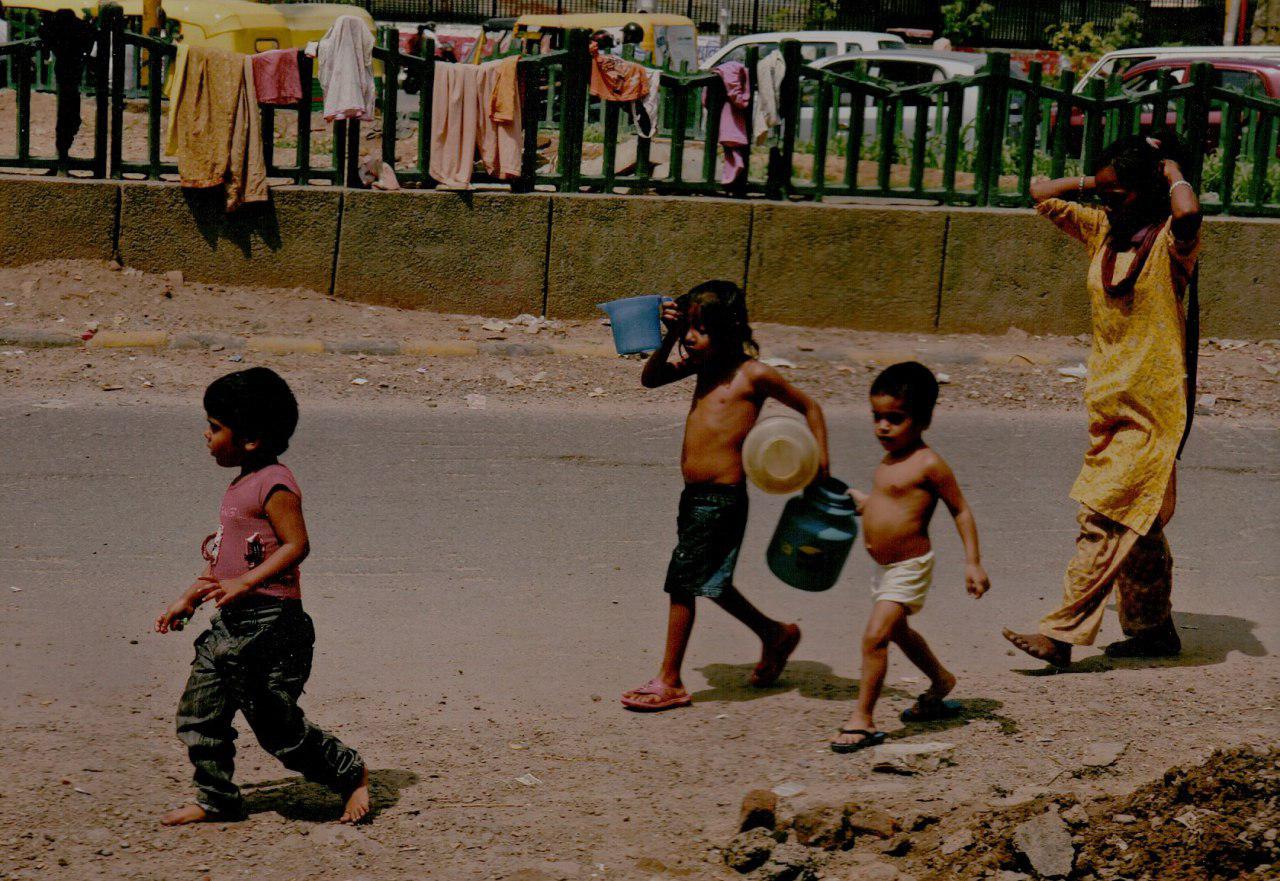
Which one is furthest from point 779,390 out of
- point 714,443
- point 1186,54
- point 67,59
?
point 1186,54

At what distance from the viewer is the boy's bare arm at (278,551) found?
3.88 meters

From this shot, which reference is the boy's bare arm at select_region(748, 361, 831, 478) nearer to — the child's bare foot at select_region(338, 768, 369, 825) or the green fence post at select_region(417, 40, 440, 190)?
the child's bare foot at select_region(338, 768, 369, 825)

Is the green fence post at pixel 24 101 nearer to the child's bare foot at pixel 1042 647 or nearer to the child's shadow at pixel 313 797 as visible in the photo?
the child's shadow at pixel 313 797

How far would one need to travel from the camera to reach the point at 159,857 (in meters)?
3.87

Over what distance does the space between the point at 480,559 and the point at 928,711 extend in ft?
7.10

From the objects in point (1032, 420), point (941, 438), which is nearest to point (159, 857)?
point (941, 438)

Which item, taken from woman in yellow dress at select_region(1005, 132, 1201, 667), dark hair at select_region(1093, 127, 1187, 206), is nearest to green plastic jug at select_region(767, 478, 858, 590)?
woman in yellow dress at select_region(1005, 132, 1201, 667)

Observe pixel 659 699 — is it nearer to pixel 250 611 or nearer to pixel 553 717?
pixel 553 717

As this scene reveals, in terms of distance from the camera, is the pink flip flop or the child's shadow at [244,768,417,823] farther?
the pink flip flop

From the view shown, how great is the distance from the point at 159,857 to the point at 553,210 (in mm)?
7111

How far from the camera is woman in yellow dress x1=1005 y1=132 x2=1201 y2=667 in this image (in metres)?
5.20

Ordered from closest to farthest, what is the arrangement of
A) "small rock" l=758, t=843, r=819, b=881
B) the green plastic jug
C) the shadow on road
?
"small rock" l=758, t=843, r=819, b=881
the green plastic jug
the shadow on road

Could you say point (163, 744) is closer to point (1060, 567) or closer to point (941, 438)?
point (1060, 567)

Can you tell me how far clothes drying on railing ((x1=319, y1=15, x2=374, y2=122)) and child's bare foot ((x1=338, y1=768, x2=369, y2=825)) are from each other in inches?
284
